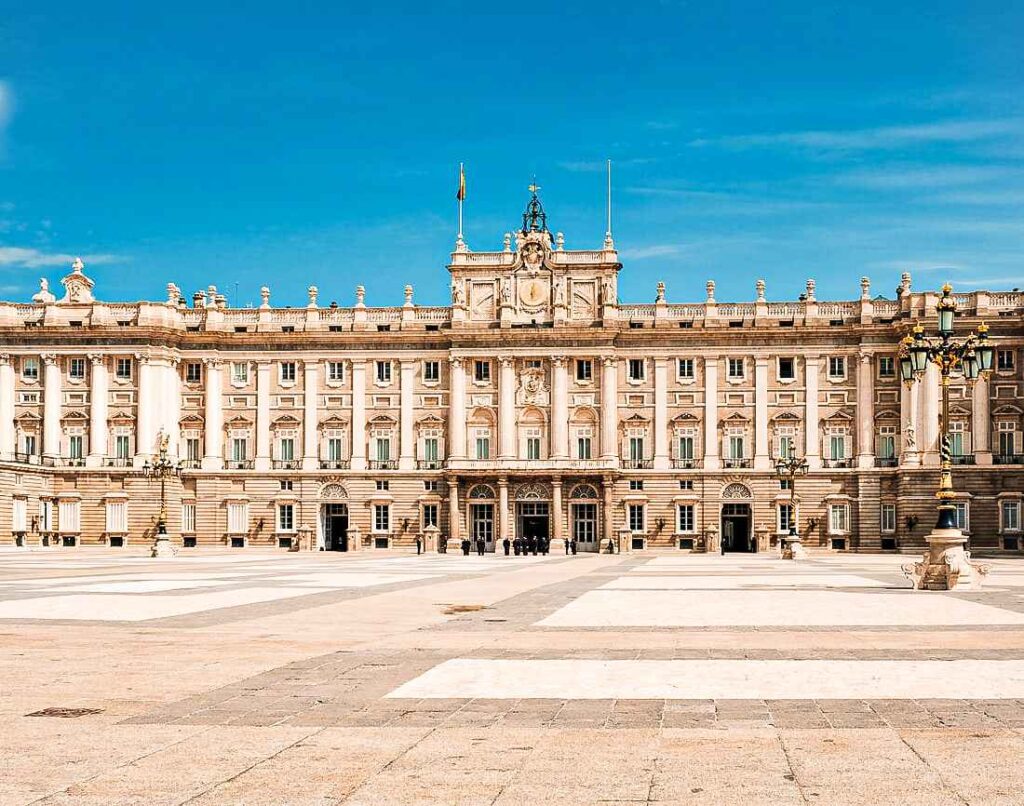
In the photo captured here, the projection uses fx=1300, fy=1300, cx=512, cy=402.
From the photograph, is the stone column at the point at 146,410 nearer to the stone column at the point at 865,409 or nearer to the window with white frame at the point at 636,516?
the window with white frame at the point at 636,516

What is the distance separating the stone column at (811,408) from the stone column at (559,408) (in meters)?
16.0

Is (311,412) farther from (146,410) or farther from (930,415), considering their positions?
(930,415)

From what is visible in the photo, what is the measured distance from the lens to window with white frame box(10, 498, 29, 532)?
79938 mm

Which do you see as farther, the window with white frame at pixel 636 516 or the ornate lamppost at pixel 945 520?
the window with white frame at pixel 636 516

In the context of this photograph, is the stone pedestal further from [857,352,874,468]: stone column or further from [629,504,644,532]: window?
[629,504,644,532]: window

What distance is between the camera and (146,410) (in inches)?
3430

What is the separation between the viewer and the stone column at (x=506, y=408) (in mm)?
87875

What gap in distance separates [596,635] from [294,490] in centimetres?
7162

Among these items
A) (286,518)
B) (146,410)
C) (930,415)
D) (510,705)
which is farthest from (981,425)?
(510,705)

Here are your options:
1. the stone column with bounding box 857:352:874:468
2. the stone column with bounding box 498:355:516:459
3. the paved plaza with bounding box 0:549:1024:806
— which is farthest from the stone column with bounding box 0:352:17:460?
the paved plaza with bounding box 0:549:1024:806

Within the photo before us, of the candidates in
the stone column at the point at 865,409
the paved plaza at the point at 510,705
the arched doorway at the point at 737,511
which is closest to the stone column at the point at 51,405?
the arched doorway at the point at 737,511

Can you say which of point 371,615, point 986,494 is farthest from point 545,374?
point 371,615

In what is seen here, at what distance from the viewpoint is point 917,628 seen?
2080 centimetres

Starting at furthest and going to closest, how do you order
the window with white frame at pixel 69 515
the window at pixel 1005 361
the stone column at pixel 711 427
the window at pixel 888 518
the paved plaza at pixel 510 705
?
1. the stone column at pixel 711 427
2. the window with white frame at pixel 69 515
3. the window at pixel 888 518
4. the window at pixel 1005 361
5. the paved plaza at pixel 510 705
